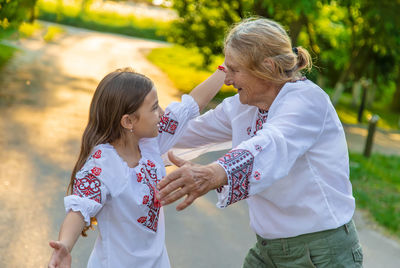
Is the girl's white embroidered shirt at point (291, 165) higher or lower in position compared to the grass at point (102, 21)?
higher

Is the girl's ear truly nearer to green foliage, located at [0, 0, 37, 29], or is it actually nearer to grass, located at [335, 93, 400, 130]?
green foliage, located at [0, 0, 37, 29]

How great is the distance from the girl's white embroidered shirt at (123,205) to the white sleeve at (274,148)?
1.61 feet

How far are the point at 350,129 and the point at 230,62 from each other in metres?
11.3

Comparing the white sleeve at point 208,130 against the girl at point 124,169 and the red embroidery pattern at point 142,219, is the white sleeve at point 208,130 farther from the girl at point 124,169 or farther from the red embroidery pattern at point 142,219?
the red embroidery pattern at point 142,219

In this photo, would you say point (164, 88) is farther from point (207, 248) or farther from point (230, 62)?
point (230, 62)

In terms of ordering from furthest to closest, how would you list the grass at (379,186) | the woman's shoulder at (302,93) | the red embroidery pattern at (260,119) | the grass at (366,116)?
1. the grass at (366,116)
2. the grass at (379,186)
3. the red embroidery pattern at (260,119)
4. the woman's shoulder at (302,93)

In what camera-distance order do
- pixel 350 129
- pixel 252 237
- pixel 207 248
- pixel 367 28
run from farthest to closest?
pixel 367 28 < pixel 350 129 < pixel 252 237 < pixel 207 248

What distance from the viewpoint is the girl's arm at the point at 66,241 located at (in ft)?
6.89

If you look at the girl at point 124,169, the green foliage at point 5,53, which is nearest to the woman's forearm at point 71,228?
the girl at point 124,169

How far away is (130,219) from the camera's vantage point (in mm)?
2512

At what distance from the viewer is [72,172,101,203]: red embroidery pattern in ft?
7.59

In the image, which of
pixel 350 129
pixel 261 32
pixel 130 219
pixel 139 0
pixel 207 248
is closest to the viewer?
pixel 261 32

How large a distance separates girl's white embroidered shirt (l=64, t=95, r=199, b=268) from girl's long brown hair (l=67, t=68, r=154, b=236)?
67 millimetres

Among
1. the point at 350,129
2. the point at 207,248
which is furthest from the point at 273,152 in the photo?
the point at 350,129
